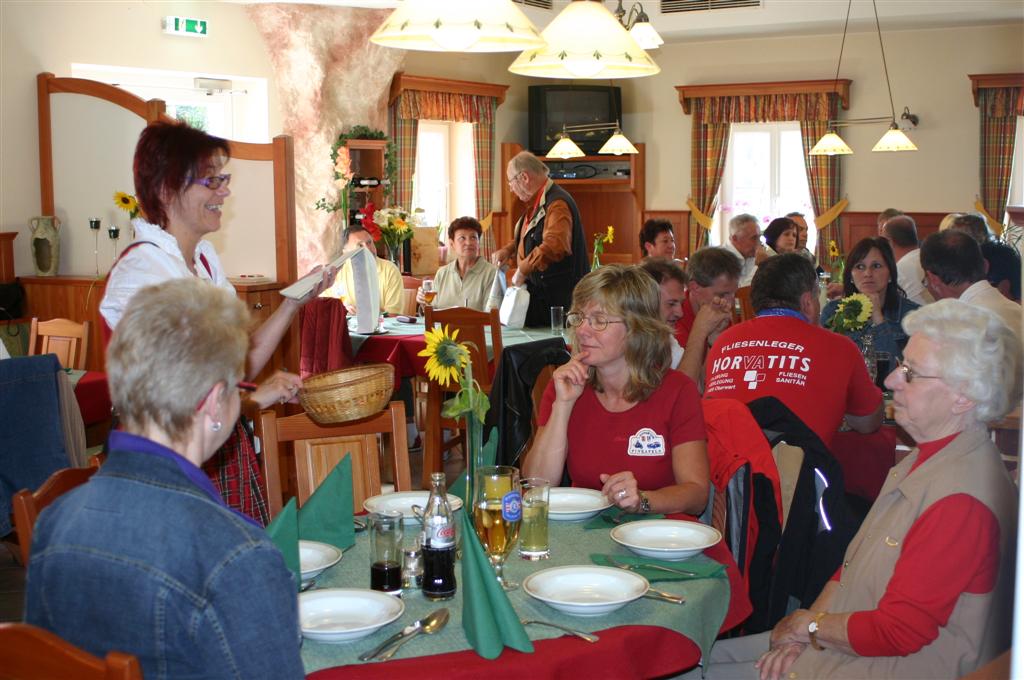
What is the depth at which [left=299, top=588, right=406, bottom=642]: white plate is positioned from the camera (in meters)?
1.81

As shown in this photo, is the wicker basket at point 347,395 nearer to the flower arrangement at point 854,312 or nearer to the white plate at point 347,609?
the white plate at point 347,609

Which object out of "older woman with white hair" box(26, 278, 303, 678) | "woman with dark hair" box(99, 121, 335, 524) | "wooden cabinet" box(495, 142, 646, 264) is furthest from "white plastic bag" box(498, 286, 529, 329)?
"wooden cabinet" box(495, 142, 646, 264)

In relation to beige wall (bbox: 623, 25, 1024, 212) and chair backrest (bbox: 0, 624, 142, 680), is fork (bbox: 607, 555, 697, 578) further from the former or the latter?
beige wall (bbox: 623, 25, 1024, 212)

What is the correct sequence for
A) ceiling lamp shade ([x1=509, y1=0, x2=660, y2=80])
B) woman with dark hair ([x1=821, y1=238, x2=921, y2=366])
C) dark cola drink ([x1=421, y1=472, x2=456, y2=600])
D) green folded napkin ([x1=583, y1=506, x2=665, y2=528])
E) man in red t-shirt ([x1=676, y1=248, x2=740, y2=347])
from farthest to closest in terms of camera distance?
woman with dark hair ([x1=821, y1=238, x2=921, y2=366]), man in red t-shirt ([x1=676, y1=248, x2=740, y2=347]), ceiling lamp shade ([x1=509, y1=0, x2=660, y2=80]), green folded napkin ([x1=583, y1=506, x2=665, y2=528]), dark cola drink ([x1=421, y1=472, x2=456, y2=600])

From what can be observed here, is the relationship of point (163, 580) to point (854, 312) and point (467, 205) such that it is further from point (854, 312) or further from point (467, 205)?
point (467, 205)

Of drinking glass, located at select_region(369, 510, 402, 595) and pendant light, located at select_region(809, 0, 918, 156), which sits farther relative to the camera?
pendant light, located at select_region(809, 0, 918, 156)

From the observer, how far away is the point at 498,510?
6.89 ft

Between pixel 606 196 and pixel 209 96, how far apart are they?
495cm

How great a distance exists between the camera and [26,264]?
6.72 metres

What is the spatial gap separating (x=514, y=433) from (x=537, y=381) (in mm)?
406

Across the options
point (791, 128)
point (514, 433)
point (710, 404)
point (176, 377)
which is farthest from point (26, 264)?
point (791, 128)

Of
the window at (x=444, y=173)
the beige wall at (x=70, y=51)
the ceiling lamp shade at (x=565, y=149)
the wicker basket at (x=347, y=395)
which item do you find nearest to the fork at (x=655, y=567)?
the wicker basket at (x=347, y=395)

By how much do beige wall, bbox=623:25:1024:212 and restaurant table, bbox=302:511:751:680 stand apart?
379 inches

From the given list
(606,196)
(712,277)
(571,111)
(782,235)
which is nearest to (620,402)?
(712,277)
